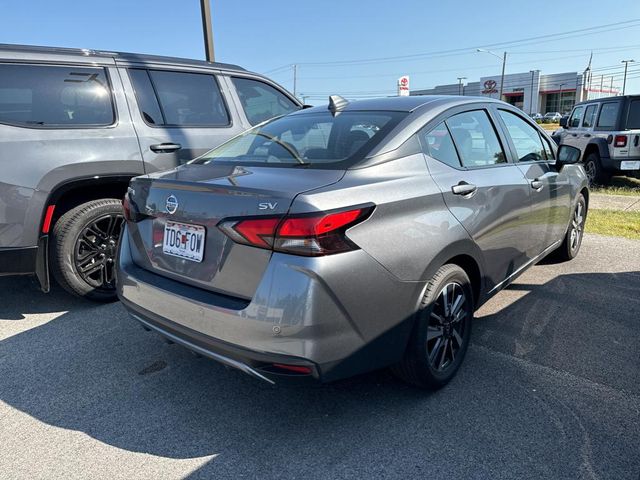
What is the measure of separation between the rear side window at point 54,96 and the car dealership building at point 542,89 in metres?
76.3

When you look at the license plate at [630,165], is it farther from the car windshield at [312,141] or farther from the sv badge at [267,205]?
the sv badge at [267,205]

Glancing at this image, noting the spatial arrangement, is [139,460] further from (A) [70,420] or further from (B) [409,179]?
(B) [409,179]

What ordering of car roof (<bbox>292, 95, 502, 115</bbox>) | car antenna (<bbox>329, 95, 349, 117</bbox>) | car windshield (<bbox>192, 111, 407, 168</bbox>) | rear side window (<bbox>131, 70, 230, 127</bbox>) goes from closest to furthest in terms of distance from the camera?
1. car windshield (<bbox>192, 111, 407, 168</bbox>)
2. car roof (<bbox>292, 95, 502, 115</bbox>)
3. car antenna (<bbox>329, 95, 349, 117</bbox>)
4. rear side window (<bbox>131, 70, 230, 127</bbox>)

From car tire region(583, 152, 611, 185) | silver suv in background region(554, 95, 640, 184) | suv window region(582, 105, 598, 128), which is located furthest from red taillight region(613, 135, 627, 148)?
suv window region(582, 105, 598, 128)

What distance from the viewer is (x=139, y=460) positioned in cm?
238

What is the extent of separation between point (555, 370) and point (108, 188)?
146 inches

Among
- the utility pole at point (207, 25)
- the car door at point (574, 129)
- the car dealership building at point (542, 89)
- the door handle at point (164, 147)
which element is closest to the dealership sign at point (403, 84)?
the car door at point (574, 129)

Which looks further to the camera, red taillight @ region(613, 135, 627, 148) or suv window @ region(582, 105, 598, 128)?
suv window @ region(582, 105, 598, 128)

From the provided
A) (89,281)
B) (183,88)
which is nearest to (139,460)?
(89,281)

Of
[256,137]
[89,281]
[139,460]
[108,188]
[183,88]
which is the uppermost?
[183,88]

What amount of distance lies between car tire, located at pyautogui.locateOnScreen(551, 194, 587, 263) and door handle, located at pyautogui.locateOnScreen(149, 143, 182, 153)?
12.8 ft

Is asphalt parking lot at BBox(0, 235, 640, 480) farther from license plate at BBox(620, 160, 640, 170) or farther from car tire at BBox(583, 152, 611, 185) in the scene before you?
car tire at BBox(583, 152, 611, 185)

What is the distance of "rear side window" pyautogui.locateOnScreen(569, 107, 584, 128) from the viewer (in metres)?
12.3

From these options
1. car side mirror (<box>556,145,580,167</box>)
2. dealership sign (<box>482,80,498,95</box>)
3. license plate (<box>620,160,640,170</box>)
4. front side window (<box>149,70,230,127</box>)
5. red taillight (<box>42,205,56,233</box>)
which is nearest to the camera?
red taillight (<box>42,205,56,233</box>)
